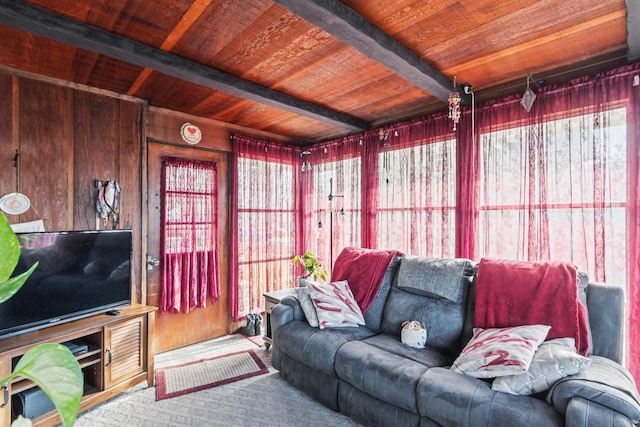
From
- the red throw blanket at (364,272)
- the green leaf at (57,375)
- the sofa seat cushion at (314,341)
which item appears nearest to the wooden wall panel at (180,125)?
the red throw blanket at (364,272)

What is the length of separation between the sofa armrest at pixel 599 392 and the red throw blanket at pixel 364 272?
1.45 metres

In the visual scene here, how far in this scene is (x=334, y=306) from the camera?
8.75 ft

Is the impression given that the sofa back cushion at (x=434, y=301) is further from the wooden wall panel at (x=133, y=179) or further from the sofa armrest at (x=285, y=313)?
the wooden wall panel at (x=133, y=179)

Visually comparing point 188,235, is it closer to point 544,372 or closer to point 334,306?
point 334,306

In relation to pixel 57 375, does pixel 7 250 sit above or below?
above

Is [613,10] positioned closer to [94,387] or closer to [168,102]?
[168,102]

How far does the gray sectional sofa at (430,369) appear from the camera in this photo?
1449mm

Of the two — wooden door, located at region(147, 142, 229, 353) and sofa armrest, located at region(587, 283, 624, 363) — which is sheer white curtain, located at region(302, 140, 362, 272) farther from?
sofa armrest, located at region(587, 283, 624, 363)

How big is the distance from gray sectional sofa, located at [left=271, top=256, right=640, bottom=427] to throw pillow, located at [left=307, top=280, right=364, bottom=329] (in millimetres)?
70

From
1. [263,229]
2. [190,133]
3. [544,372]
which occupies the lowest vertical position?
[544,372]

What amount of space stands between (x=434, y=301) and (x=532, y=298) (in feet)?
2.17

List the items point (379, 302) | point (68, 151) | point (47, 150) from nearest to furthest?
point (47, 150)
point (68, 151)
point (379, 302)

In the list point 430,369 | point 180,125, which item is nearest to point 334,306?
point 430,369

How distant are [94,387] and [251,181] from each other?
2.43m
